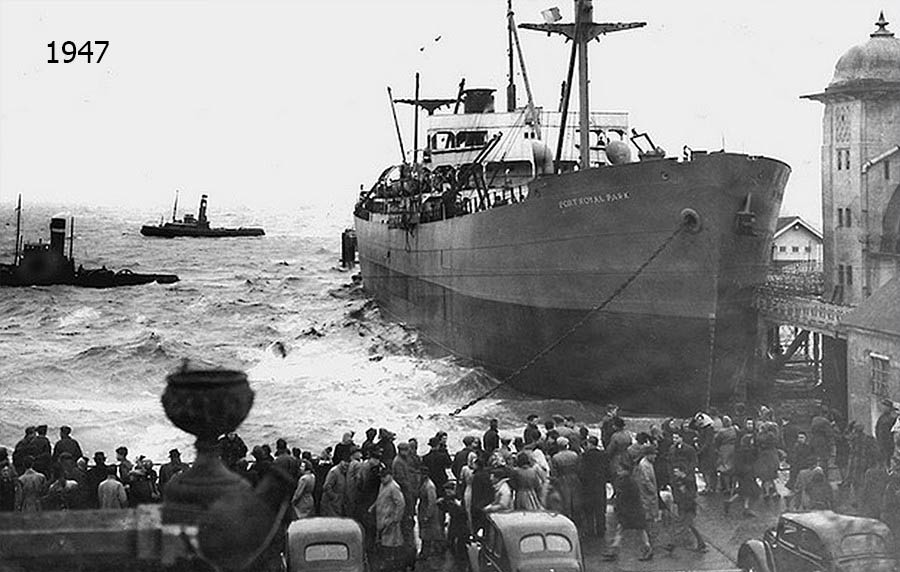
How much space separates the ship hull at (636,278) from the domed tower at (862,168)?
2.72 meters

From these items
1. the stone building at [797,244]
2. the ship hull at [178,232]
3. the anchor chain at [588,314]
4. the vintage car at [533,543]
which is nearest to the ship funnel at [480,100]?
the anchor chain at [588,314]

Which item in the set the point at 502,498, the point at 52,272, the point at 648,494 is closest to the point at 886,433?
the point at 648,494

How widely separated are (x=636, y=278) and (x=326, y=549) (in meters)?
12.6

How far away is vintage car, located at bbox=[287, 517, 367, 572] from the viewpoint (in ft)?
23.9

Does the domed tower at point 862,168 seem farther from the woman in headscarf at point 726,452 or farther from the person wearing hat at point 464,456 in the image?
the person wearing hat at point 464,456

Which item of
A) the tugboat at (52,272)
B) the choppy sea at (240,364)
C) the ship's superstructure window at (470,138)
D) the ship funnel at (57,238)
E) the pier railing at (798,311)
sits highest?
the ship's superstructure window at (470,138)

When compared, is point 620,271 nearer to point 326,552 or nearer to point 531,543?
point 531,543

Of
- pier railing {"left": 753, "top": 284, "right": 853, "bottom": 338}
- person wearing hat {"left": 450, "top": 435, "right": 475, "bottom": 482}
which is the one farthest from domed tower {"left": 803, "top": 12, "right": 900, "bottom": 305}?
person wearing hat {"left": 450, "top": 435, "right": 475, "bottom": 482}

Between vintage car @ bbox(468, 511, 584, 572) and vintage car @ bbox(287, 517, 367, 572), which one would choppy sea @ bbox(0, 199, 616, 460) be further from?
vintage car @ bbox(468, 511, 584, 572)

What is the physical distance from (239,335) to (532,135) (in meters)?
15.5

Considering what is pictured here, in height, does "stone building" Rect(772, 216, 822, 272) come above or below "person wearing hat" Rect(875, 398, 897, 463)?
above

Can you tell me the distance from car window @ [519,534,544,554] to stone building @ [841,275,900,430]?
9011 mm

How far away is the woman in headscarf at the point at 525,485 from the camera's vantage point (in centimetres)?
855

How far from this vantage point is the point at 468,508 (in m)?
9.21
